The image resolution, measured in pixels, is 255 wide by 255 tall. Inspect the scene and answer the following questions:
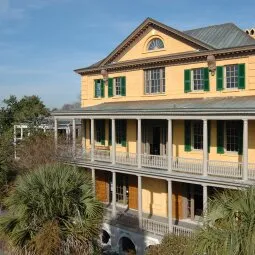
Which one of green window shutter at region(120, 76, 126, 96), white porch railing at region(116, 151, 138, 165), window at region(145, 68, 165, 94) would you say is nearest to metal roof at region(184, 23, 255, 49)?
window at region(145, 68, 165, 94)

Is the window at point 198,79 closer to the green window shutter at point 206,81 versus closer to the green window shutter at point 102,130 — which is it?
the green window shutter at point 206,81

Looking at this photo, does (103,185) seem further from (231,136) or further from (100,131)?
(231,136)

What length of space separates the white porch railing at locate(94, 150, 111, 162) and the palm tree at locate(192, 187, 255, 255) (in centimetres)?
1656

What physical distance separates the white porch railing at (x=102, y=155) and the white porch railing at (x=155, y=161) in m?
2.77

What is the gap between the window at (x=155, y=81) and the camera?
26.4 metres

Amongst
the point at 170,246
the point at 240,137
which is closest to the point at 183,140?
the point at 240,137

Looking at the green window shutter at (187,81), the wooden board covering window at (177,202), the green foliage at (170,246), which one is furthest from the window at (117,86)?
the green foliage at (170,246)

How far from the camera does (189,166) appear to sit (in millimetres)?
21547

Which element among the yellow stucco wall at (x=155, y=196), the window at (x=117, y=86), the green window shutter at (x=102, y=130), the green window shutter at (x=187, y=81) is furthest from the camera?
the green window shutter at (x=102, y=130)

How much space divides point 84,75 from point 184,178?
45.1ft

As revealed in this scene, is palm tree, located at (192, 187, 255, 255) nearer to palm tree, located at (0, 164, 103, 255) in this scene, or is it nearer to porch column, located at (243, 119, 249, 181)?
palm tree, located at (0, 164, 103, 255)

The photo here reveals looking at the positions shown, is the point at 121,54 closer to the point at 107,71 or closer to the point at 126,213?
the point at 107,71

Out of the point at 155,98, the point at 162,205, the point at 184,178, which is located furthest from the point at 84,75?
the point at 184,178

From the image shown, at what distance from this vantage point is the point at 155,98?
26812 mm
